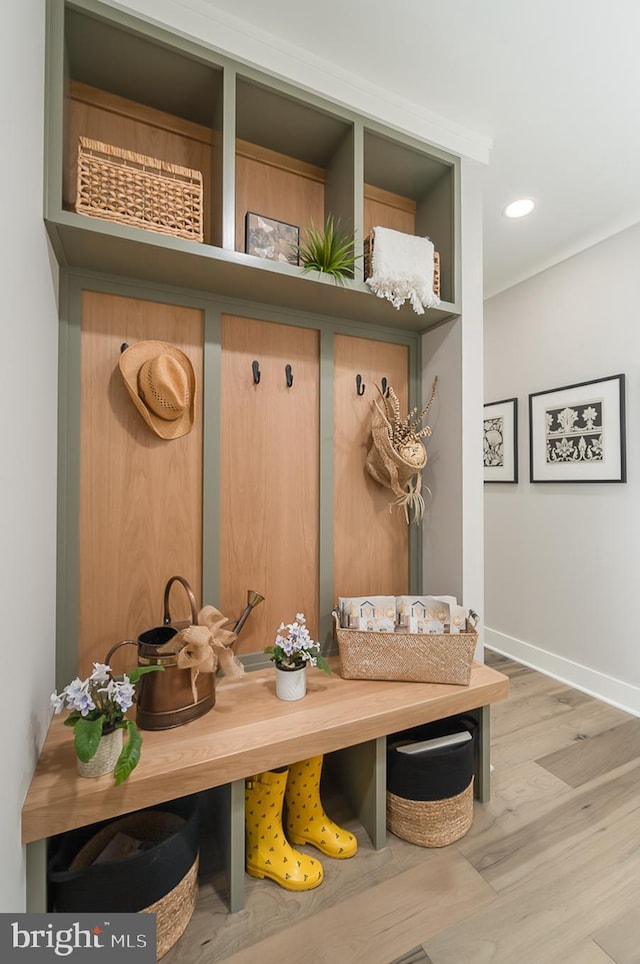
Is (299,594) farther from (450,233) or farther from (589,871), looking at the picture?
(450,233)

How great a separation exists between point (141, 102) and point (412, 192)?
3.69ft

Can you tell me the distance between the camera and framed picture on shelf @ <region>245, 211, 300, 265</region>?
158 cm

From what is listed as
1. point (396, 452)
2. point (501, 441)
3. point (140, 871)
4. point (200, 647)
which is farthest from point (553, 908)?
point (501, 441)

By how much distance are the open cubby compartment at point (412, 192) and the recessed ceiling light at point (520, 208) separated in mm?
663

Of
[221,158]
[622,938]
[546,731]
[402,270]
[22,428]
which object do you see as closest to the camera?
[22,428]

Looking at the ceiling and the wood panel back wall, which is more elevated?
the ceiling

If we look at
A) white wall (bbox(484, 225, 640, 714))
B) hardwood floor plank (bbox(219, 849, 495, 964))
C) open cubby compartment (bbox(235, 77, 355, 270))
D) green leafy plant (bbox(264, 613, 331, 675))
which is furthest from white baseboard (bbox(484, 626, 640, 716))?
open cubby compartment (bbox(235, 77, 355, 270))

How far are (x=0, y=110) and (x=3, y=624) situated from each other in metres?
0.94

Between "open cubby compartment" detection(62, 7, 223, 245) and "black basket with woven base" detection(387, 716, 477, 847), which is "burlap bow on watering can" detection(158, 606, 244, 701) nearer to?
"black basket with woven base" detection(387, 716, 477, 847)

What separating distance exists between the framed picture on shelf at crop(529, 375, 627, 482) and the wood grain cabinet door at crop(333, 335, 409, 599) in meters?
1.36

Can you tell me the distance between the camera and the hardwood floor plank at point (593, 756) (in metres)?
1.90

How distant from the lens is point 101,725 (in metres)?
1.06

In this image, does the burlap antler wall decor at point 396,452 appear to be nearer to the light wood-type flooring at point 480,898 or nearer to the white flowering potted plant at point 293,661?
the white flowering potted plant at point 293,661

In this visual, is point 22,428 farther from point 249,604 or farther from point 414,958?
point 414,958
